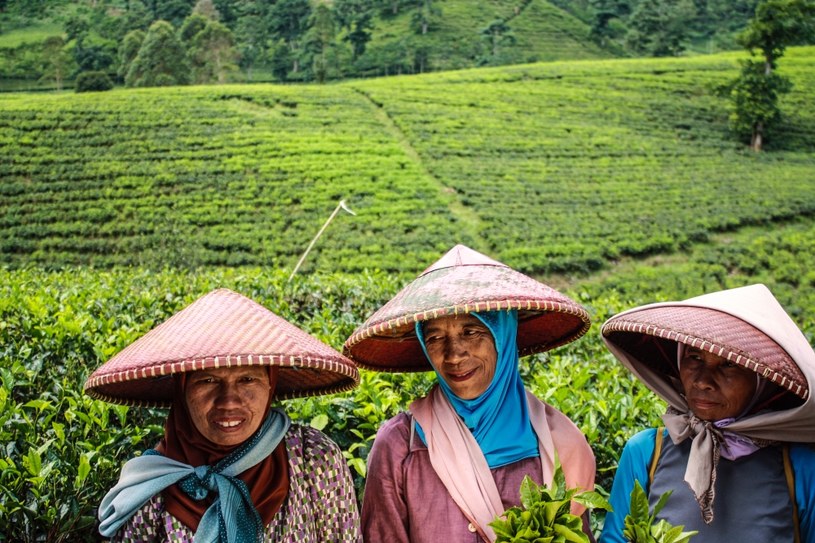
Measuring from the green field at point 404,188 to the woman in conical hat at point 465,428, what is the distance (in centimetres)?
344

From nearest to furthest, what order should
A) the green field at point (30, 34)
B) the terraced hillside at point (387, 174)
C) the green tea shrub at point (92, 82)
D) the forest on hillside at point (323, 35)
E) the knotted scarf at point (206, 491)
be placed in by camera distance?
the knotted scarf at point (206, 491)
the terraced hillside at point (387, 174)
the green tea shrub at point (92, 82)
the forest on hillside at point (323, 35)
the green field at point (30, 34)

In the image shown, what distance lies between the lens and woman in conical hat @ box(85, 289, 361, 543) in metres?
1.55

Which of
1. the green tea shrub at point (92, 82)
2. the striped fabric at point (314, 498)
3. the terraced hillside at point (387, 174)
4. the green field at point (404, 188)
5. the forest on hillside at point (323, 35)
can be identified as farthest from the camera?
the forest on hillside at point (323, 35)

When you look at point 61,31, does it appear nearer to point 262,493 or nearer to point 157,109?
point 157,109

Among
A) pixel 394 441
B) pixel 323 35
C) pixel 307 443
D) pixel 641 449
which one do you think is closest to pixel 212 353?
pixel 307 443

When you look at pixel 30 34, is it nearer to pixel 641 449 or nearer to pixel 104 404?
A: pixel 104 404

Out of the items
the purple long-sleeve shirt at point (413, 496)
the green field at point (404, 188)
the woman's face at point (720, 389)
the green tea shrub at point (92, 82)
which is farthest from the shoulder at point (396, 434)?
the green tea shrub at point (92, 82)

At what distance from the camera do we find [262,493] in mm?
1630

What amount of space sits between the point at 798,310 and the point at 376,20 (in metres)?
45.2

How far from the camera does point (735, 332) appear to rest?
181 cm

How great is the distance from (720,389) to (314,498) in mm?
1097

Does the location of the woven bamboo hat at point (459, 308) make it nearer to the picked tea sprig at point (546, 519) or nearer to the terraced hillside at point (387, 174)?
the picked tea sprig at point (546, 519)

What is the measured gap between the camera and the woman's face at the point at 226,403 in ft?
5.28

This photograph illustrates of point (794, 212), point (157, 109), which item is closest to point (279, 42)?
point (157, 109)
